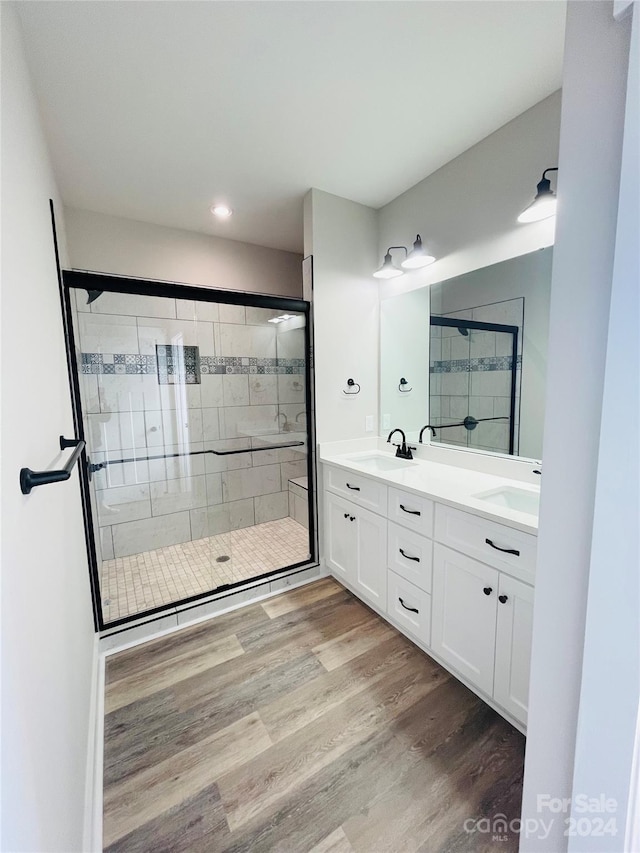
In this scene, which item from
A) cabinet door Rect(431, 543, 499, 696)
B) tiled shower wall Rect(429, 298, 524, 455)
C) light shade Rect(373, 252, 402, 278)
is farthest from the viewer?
light shade Rect(373, 252, 402, 278)

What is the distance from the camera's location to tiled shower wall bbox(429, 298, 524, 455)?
76.0 inches

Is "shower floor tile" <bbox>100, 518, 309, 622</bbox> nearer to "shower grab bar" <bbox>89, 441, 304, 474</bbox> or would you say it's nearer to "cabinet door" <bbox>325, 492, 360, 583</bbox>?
"cabinet door" <bbox>325, 492, 360, 583</bbox>

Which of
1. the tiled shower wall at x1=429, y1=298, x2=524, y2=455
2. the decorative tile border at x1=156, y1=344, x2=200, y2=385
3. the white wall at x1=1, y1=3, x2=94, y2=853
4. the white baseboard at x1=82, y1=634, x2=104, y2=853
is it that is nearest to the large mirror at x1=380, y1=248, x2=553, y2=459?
the tiled shower wall at x1=429, y1=298, x2=524, y2=455

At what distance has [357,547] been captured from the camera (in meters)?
2.22

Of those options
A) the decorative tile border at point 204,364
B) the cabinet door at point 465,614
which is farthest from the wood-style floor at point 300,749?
the decorative tile border at point 204,364

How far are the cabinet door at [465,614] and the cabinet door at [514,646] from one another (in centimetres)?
3

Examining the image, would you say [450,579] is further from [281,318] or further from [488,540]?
[281,318]

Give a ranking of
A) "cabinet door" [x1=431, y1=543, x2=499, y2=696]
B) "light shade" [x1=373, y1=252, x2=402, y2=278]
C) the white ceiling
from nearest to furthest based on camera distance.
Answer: the white ceiling
"cabinet door" [x1=431, y1=543, x2=499, y2=696]
"light shade" [x1=373, y1=252, x2=402, y2=278]

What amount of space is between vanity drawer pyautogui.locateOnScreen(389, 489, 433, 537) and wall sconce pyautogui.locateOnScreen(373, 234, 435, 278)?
1.43 metres

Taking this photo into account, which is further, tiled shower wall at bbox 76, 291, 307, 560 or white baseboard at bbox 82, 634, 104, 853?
tiled shower wall at bbox 76, 291, 307, 560

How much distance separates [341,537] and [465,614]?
0.96m

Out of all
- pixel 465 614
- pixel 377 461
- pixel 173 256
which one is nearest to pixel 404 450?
pixel 377 461

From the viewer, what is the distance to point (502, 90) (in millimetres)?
1561

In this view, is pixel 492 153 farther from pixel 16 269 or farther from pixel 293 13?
pixel 16 269
